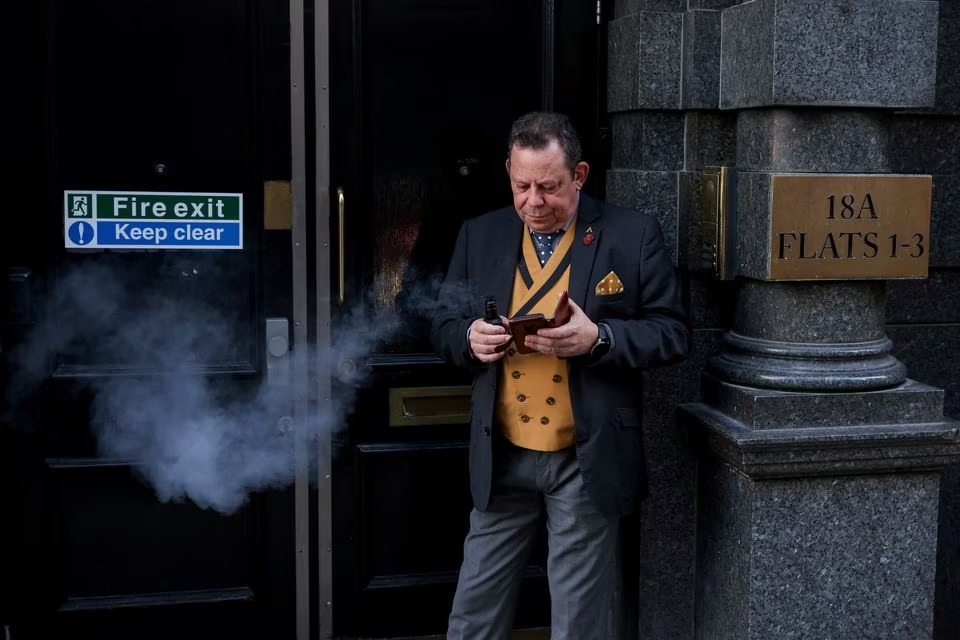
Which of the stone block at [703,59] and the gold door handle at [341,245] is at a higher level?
the stone block at [703,59]

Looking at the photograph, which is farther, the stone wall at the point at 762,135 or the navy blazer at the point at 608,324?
the stone wall at the point at 762,135

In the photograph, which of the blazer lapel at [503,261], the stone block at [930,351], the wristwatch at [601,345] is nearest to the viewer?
the wristwatch at [601,345]

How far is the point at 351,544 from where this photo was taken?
4820 mm

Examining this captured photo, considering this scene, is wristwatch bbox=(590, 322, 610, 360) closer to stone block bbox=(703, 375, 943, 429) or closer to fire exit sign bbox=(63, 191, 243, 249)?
stone block bbox=(703, 375, 943, 429)

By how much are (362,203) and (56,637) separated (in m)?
2.01

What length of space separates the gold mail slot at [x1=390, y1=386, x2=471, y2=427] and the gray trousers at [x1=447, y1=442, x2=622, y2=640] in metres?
0.72

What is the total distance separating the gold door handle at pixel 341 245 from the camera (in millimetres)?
4582

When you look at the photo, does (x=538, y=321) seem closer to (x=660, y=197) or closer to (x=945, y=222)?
(x=660, y=197)

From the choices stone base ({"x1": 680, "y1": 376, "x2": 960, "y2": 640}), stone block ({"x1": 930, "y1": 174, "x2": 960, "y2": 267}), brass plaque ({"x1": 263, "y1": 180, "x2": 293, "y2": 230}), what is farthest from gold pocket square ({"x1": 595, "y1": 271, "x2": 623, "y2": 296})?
stone block ({"x1": 930, "y1": 174, "x2": 960, "y2": 267})

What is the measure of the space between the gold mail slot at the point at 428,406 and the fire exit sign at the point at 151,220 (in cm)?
85

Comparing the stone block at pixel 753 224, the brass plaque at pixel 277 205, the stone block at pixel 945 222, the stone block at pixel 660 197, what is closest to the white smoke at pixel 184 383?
the brass plaque at pixel 277 205

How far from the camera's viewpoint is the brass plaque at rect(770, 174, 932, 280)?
4102 mm

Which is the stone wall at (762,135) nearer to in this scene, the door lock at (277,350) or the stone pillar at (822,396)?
the stone pillar at (822,396)

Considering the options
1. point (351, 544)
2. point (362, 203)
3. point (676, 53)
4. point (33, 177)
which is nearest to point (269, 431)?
point (351, 544)
